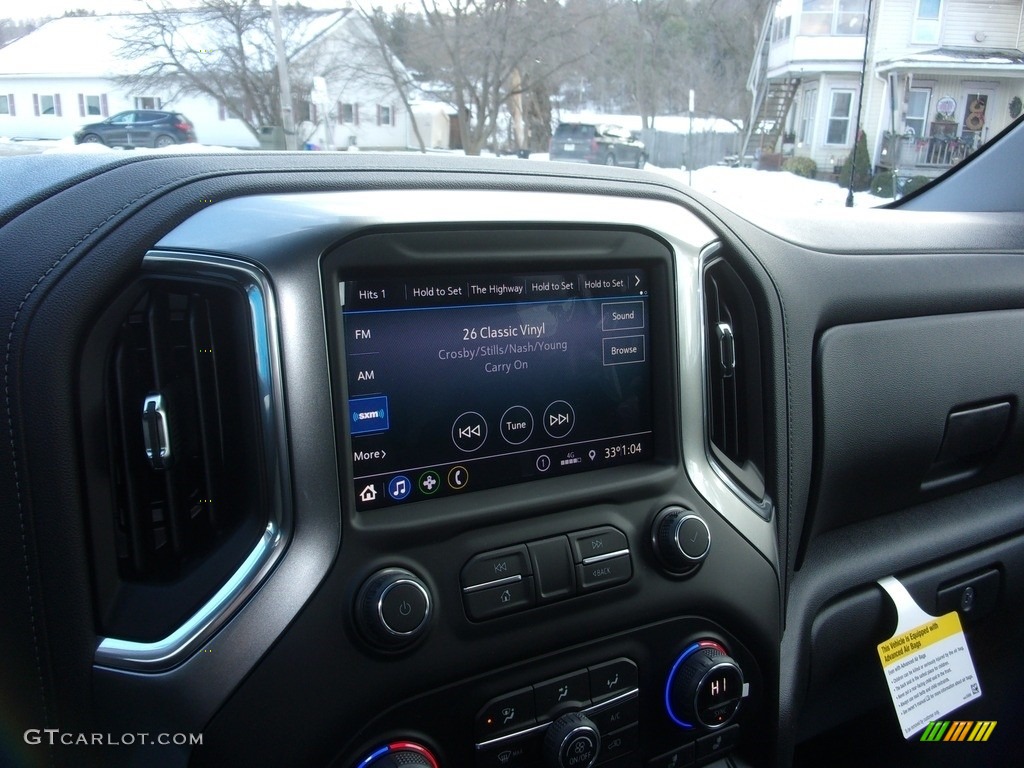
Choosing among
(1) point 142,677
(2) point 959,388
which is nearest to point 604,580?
(1) point 142,677

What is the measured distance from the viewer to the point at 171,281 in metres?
1.10

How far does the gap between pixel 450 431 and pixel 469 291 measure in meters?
0.21

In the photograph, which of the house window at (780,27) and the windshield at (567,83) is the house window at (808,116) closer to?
the windshield at (567,83)

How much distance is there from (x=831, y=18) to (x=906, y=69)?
347 millimetres

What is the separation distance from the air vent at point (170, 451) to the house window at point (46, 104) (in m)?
1.28

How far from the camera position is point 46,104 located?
2105 millimetres

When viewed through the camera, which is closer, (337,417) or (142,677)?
(142,677)

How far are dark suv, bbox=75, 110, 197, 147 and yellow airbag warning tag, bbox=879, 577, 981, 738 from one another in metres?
1.92

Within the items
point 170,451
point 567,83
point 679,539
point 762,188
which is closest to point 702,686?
point 679,539

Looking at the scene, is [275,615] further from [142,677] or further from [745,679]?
[745,679]

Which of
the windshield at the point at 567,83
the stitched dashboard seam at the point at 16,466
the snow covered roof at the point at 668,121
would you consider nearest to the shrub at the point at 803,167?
the windshield at the point at 567,83

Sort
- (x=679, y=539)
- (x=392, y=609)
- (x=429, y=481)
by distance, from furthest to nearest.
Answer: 1. (x=679, y=539)
2. (x=429, y=481)
3. (x=392, y=609)

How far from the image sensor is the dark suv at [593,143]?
2.78 metres

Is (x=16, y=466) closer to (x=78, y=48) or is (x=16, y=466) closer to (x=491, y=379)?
(x=491, y=379)
